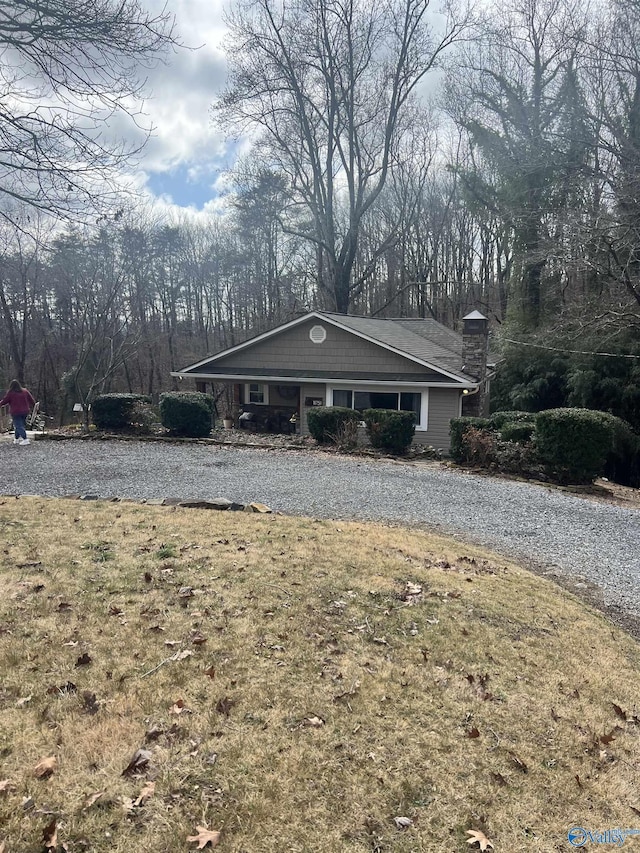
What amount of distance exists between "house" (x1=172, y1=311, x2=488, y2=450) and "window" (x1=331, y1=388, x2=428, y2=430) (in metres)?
0.03

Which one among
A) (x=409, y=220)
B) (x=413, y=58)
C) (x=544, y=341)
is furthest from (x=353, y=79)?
(x=544, y=341)

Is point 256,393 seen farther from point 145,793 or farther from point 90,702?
point 145,793

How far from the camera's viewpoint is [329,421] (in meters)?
13.8

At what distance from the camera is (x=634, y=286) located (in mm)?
15242

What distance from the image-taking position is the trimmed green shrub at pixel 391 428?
13322 millimetres

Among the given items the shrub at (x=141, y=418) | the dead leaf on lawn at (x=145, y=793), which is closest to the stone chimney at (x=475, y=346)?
the shrub at (x=141, y=418)

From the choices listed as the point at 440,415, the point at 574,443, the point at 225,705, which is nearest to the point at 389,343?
the point at 440,415

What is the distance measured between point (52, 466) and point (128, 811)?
922cm

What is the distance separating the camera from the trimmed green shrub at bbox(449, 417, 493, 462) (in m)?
12.1

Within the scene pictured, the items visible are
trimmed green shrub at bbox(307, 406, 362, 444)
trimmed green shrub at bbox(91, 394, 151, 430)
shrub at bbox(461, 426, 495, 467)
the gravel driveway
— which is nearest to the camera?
the gravel driveway

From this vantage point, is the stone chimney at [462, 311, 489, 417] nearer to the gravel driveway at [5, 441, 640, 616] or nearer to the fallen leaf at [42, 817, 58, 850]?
the gravel driveway at [5, 441, 640, 616]

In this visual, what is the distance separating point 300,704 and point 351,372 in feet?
48.6

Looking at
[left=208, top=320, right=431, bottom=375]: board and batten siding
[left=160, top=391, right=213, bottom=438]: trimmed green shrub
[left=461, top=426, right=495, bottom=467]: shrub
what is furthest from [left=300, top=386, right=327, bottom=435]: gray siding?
[left=461, top=426, right=495, bottom=467]: shrub

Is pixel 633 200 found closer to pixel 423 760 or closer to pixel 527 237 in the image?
pixel 527 237
